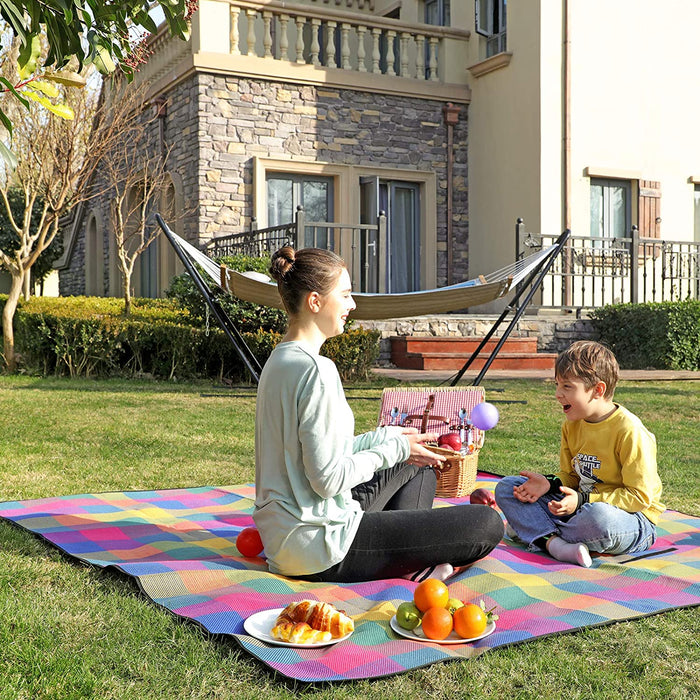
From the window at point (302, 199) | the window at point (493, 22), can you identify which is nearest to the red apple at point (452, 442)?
the window at point (302, 199)

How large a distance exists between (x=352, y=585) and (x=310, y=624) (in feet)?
1.75

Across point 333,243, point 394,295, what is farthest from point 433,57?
point 394,295

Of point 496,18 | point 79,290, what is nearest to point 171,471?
point 496,18

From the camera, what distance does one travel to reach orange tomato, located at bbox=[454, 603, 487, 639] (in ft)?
8.07

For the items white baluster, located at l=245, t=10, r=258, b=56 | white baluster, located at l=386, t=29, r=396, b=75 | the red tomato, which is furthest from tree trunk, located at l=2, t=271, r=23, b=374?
the red tomato

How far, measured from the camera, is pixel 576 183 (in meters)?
12.7

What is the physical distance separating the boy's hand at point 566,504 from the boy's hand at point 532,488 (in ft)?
0.40

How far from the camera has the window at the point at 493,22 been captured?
Result: 520 inches

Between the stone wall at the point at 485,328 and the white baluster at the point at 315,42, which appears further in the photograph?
the white baluster at the point at 315,42

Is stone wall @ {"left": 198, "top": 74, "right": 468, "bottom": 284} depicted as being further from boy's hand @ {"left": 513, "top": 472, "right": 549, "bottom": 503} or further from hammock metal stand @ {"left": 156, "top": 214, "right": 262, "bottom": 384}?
boy's hand @ {"left": 513, "top": 472, "right": 549, "bottom": 503}

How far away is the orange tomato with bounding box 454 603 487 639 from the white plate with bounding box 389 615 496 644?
0.01 m

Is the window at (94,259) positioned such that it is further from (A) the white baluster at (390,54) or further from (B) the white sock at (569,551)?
(B) the white sock at (569,551)

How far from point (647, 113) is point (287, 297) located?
470 inches

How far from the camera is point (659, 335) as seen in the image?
36.6 ft
